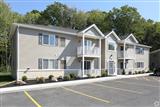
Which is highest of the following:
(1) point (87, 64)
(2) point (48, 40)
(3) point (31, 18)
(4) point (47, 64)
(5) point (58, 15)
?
(5) point (58, 15)

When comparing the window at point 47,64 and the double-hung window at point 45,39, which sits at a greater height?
the double-hung window at point 45,39

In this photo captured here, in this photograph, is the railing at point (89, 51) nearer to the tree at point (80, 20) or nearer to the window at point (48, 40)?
the window at point (48, 40)

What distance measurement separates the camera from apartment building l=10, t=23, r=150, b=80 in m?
24.8

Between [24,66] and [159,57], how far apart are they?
35090 mm

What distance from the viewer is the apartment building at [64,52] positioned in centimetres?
2475

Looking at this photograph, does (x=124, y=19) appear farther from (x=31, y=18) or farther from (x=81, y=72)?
(x=81, y=72)

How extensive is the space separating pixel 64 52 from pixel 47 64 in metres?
3.14

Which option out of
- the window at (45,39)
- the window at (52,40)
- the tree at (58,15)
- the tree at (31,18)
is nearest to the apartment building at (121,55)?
the window at (52,40)

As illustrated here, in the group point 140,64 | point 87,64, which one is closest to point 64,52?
→ point 87,64

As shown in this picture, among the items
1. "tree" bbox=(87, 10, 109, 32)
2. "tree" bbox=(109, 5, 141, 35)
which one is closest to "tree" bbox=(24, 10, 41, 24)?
"tree" bbox=(87, 10, 109, 32)

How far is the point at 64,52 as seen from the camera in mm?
28672

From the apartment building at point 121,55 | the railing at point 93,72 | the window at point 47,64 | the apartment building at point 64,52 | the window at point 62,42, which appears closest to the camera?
the apartment building at point 64,52

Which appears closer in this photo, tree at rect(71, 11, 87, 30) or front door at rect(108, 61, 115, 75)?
front door at rect(108, 61, 115, 75)

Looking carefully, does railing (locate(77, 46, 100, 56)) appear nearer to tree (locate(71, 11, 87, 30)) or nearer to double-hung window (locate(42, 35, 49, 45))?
double-hung window (locate(42, 35, 49, 45))
